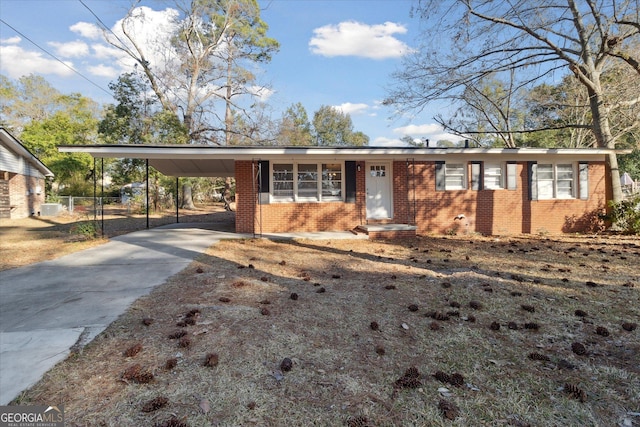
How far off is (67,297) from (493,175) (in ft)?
36.3

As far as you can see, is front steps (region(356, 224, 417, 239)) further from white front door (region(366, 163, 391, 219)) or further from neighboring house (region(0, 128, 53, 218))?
neighboring house (region(0, 128, 53, 218))

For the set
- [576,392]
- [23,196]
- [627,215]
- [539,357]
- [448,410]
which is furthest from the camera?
[23,196]

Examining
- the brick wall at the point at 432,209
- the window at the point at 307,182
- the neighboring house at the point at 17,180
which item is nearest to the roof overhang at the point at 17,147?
the neighboring house at the point at 17,180

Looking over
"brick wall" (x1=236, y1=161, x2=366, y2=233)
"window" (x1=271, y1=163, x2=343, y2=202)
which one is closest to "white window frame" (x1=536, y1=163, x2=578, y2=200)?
"brick wall" (x1=236, y1=161, x2=366, y2=233)

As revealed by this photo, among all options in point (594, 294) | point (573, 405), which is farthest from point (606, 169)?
point (573, 405)

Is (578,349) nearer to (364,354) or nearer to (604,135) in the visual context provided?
(364,354)

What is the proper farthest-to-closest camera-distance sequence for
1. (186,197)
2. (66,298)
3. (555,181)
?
(186,197)
(555,181)
(66,298)

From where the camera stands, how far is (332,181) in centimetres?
1020

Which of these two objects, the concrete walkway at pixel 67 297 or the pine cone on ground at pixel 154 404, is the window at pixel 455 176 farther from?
the pine cone on ground at pixel 154 404

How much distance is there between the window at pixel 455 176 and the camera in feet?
34.4

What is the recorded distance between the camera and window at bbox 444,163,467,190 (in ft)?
34.4

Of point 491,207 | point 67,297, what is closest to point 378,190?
point 491,207

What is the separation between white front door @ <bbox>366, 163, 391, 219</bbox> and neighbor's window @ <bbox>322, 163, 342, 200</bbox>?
37.2 inches

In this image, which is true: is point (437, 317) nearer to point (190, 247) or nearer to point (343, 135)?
point (190, 247)
